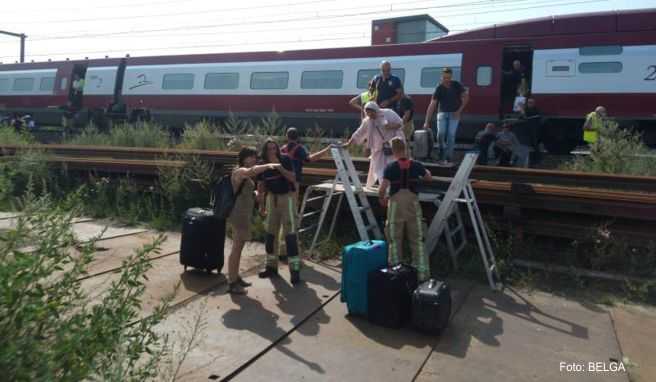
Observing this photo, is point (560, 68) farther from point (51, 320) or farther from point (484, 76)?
point (51, 320)

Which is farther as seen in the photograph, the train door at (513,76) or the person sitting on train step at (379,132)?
the train door at (513,76)

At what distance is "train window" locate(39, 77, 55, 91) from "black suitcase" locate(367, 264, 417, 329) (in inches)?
862

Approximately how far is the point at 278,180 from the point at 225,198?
0.70 meters

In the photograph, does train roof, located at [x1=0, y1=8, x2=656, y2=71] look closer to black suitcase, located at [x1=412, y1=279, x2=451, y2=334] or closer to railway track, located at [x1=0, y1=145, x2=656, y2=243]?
railway track, located at [x1=0, y1=145, x2=656, y2=243]

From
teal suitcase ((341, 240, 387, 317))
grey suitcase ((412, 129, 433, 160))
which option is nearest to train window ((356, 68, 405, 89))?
grey suitcase ((412, 129, 433, 160))

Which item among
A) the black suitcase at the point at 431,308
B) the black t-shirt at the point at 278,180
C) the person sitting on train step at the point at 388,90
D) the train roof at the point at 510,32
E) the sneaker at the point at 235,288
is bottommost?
the sneaker at the point at 235,288

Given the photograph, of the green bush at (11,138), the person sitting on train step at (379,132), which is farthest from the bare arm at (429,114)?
the green bush at (11,138)

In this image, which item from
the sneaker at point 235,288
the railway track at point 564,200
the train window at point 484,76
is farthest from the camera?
the train window at point 484,76

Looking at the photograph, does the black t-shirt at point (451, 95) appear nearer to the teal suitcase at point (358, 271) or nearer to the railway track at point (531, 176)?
the railway track at point (531, 176)

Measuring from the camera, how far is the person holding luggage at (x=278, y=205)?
560cm

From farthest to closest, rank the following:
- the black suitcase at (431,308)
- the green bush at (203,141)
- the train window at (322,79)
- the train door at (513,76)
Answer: the train window at (322,79)
the train door at (513,76)
the green bush at (203,141)
the black suitcase at (431,308)

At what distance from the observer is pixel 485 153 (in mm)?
10391

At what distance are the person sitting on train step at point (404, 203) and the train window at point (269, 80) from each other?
37.0 ft

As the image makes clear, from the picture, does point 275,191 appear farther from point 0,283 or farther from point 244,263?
point 0,283
